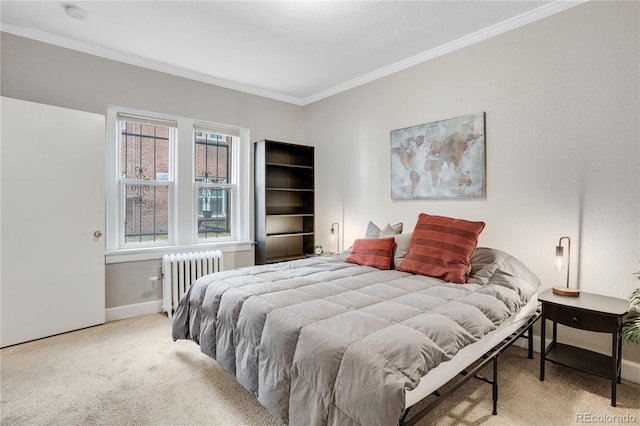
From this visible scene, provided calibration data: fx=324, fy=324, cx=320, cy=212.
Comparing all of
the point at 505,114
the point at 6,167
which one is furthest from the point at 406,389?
the point at 6,167

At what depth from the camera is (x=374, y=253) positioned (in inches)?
116

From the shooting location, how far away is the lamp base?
2.26 metres

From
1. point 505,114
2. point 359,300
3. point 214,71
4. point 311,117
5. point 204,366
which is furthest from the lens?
point 311,117

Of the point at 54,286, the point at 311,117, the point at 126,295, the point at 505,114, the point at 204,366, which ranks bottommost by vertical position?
the point at 204,366

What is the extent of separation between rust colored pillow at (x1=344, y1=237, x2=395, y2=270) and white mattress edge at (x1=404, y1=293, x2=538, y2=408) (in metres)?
1.01

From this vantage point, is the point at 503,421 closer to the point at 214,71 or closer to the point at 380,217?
the point at 380,217

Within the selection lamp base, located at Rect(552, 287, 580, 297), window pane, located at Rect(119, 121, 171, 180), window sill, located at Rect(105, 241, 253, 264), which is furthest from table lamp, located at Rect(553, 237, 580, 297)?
window pane, located at Rect(119, 121, 171, 180)

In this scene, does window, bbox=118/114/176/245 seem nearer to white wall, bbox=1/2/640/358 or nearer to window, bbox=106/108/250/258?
window, bbox=106/108/250/258

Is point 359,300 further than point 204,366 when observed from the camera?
No

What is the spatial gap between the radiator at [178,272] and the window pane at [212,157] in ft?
3.19

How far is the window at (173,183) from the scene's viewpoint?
3457mm

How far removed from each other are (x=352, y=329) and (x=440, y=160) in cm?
227

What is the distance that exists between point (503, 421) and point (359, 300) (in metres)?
1.02

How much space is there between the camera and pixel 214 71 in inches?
149
